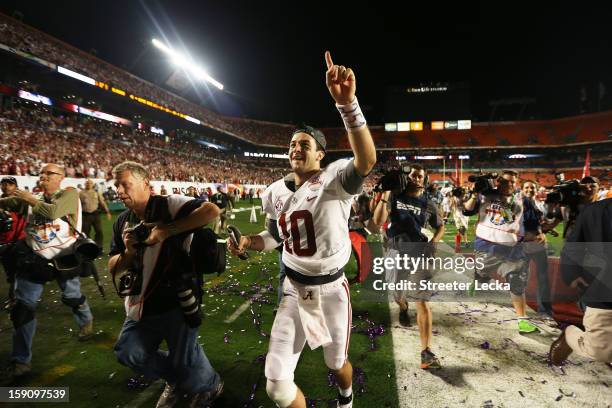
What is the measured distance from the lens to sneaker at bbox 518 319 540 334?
14.7ft

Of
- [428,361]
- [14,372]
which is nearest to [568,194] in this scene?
[428,361]

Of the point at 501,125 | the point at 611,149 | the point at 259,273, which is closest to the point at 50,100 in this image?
the point at 259,273

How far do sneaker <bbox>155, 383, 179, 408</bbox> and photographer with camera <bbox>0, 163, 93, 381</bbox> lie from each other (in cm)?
186

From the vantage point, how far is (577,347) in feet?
9.90

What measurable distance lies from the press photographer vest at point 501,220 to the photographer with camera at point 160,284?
4.33 metres

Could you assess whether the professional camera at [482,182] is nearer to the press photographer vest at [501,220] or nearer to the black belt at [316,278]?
the press photographer vest at [501,220]

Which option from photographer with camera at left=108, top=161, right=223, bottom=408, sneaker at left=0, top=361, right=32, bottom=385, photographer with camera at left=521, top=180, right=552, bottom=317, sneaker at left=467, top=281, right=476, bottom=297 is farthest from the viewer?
sneaker at left=467, top=281, right=476, bottom=297

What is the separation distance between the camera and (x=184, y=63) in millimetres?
49125

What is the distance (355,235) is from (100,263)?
689 centimetres

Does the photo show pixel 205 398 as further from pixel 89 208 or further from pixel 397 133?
pixel 397 133

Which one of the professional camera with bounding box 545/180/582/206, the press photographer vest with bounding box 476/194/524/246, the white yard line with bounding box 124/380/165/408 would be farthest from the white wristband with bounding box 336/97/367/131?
the press photographer vest with bounding box 476/194/524/246

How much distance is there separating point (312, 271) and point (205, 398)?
67.9 inches

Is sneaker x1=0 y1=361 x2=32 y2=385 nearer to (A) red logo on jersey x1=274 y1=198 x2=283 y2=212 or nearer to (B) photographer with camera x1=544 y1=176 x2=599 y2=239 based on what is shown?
(A) red logo on jersey x1=274 y1=198 x2=283 y2=212

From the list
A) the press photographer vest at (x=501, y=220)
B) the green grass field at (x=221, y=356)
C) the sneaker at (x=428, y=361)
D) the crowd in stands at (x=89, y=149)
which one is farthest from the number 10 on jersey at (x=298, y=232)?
the crowd in stands at (x=89, y=149)
